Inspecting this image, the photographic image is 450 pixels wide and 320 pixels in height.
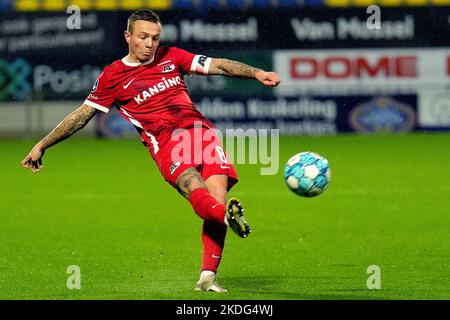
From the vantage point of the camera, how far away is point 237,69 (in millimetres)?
8086

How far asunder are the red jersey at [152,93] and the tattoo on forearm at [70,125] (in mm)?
78

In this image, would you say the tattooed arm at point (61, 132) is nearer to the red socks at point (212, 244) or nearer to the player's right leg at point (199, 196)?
the player's right leg at point (199, 196)

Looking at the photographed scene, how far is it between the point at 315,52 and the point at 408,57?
6.48 feet

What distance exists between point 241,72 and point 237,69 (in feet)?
0.16

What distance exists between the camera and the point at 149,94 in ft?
27.2

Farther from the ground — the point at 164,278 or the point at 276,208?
the point at 276,208

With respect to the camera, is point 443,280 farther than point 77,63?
No

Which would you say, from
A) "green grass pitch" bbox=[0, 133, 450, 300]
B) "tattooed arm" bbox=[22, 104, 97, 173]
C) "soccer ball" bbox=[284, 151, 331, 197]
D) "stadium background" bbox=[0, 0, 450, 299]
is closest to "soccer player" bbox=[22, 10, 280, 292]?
"tattooed arm" bbox=[22, 104, 97, 173]

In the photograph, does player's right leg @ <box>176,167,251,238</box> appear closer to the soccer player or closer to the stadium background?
the soccer player

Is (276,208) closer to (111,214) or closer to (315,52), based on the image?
(111,214)

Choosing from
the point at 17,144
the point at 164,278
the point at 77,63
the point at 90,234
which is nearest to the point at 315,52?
the point at 77,63

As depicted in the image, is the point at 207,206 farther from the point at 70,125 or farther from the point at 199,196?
the point at 70,125

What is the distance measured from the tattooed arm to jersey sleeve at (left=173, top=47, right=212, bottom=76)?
2.37 ft

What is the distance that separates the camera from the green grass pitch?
8453 mm
